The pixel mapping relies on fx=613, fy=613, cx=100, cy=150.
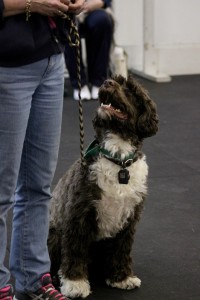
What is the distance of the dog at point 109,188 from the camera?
2467 millimetres

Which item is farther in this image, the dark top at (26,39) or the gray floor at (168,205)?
the gray floor at (168,205)

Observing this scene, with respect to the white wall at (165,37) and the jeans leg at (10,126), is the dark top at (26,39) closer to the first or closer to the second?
the jeans leg at (10,126)

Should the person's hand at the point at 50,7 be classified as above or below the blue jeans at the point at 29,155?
above

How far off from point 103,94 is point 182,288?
914 millimetres

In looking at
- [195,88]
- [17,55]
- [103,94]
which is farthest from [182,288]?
[195,88]

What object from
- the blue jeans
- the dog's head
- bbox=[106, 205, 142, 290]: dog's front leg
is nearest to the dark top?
the blue jeans

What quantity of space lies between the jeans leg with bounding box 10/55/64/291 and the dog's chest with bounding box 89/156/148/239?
289mm

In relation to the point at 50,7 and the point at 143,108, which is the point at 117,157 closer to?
the point at 143,108

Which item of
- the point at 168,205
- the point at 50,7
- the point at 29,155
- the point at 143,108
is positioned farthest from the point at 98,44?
the point at 50,7

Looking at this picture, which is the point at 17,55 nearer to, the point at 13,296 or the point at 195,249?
the point at 13,296

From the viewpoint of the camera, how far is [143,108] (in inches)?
98.0

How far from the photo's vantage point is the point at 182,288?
2.65 metres

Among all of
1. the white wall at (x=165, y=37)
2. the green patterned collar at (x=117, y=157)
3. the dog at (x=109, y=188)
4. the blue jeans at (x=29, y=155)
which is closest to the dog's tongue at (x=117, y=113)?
the dog at (x=109, y=188)

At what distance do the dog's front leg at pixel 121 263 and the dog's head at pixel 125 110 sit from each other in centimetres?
44
